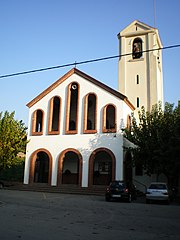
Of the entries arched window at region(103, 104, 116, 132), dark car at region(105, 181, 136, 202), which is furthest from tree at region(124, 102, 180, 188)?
dark car at region(105, 181, 136, 202)

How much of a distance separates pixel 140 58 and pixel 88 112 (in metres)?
9.66

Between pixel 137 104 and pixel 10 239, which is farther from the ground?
pixel 137 104

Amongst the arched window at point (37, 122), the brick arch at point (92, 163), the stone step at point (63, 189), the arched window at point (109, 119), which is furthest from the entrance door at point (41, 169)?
the arched window at point (109, 119)

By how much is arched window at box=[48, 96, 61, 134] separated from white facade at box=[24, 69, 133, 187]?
0.35 m

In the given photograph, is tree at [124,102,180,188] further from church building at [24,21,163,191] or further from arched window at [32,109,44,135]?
arched window at [32,109,44,135]

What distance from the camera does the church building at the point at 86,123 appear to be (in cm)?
2647

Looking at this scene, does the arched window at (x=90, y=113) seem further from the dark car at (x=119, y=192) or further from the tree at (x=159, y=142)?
the dark car at (x=119, y=192)

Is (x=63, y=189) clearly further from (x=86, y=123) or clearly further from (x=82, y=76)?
(x=82, y=76)

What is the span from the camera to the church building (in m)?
26.5

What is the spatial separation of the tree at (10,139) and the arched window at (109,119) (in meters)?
8.03

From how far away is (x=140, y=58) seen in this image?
34.0 meters

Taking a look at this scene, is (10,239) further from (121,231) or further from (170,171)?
(170,171)

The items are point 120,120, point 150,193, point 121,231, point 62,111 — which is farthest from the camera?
point 62,111

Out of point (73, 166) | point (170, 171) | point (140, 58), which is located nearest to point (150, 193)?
point (170, 171)
